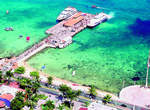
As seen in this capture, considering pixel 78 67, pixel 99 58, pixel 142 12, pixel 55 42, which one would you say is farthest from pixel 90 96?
pixel 142 12

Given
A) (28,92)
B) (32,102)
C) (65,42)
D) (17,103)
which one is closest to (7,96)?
(17,103)

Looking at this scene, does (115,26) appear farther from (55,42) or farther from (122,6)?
(55,42)

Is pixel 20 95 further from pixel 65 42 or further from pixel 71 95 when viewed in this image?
pixel 65 42

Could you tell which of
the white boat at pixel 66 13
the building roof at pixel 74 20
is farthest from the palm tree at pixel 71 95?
the white boat at pixel 66 13

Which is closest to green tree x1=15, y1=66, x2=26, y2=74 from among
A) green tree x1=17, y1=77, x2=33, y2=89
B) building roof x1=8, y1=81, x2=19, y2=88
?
building roof x1=8, y1=81, x2=19, y2=88

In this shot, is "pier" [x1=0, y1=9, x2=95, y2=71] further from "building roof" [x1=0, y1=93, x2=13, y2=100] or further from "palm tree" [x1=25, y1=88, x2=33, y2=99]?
"palm tree" [x1=25, y1=88, x2=33, y2=99]

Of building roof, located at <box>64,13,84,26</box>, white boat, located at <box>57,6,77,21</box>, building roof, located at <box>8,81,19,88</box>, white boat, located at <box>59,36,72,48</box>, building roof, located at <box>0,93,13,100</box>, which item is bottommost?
building roof, located at <box>0,93,13,100</box>
